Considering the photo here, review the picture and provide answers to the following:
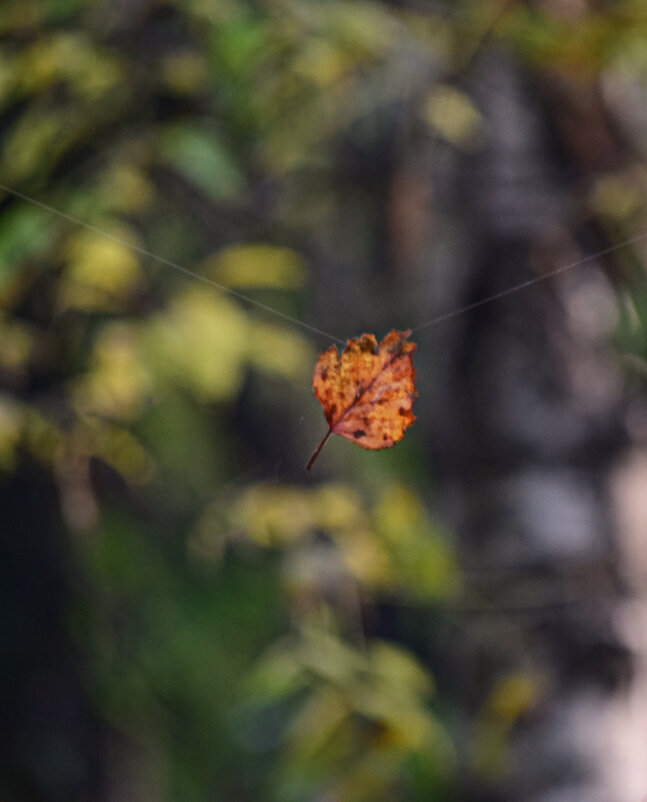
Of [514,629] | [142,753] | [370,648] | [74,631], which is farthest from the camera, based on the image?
[142,753]

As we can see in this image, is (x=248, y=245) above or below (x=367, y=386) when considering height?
above

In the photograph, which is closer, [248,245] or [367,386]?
[367,386]

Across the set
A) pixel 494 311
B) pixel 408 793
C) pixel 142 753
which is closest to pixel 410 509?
pixel 494 311

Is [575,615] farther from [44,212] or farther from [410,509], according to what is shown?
[44,212]

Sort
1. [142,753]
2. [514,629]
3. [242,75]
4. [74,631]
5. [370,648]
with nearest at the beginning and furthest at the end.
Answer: [242,75] < [514,629] < [370,648] < [74,631] < [142,753]

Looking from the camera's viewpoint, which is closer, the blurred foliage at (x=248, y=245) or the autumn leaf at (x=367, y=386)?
the autumn leaf at (x=367, y=386)

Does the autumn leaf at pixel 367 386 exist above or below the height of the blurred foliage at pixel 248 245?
below

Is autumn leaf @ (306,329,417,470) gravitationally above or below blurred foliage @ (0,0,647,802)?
below

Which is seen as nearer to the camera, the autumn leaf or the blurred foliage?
the autumn leaf
